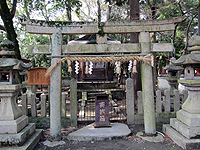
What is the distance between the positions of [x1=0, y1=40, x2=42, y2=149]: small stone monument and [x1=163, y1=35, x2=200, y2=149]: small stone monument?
4398 millimetres

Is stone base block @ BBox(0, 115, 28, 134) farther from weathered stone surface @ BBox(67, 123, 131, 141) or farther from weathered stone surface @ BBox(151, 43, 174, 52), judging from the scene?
weathered stone surface @ BBox(151, 43, 174, 52)

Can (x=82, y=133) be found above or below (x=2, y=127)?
below

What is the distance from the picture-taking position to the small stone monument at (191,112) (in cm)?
424

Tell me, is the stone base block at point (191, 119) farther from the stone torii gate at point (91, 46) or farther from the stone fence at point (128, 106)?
the stone fence at point (128, 106)

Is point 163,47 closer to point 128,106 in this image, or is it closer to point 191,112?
point 191,112

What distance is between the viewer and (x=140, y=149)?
14.3 ft

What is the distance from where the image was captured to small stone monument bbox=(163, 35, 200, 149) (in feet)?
13.9

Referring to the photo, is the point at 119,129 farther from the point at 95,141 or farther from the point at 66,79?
the point at 66,79

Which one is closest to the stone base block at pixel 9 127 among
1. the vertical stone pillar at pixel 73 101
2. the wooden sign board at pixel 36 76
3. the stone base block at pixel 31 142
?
the stone base block at pixel 31 142

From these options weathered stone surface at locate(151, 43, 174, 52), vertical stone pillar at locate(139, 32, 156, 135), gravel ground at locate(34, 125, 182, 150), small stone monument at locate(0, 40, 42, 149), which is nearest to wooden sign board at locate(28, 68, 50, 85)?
small stone monument at locate(0, 40, 42, 149)

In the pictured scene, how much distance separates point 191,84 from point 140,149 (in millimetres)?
2459

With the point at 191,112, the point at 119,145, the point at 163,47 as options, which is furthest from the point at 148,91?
the point at 119,145

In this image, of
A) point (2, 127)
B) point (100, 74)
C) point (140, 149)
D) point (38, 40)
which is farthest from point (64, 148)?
point (38, 40)

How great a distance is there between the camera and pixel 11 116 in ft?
14.4
